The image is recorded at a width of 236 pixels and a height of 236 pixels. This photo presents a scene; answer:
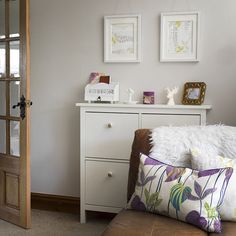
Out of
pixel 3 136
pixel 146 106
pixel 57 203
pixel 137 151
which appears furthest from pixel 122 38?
pixel 57 203

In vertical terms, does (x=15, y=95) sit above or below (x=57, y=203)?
above

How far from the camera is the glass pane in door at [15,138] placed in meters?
2.86

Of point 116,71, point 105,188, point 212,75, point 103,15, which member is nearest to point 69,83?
→ point 116,71

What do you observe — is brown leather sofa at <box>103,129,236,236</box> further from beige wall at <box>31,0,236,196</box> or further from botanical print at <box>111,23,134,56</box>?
botanical print at <box>111,23,134,56</box>

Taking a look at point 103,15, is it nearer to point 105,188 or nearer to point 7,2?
point 7,2

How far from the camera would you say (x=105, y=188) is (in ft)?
9.16

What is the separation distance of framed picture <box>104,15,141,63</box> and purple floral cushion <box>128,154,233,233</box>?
1267mm

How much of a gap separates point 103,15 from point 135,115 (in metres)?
0.95

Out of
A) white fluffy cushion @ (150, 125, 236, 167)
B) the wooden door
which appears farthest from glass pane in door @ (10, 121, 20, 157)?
white fluffy cushion @ (150, 125, 236, 167)

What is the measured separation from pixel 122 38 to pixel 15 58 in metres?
0.91

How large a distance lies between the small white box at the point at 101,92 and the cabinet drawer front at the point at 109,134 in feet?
0.46

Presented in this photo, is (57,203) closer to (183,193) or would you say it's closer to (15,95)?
(15,95)

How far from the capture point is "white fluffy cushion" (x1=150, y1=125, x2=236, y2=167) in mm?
2033

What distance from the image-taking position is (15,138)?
9.51 feet
